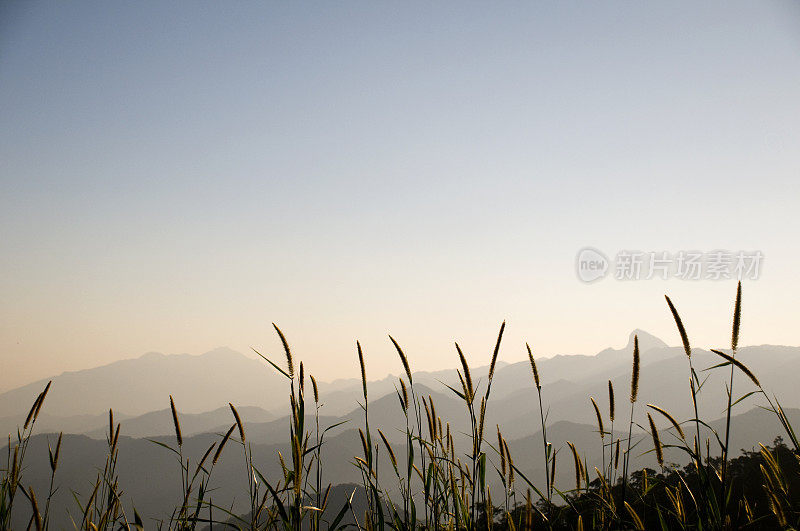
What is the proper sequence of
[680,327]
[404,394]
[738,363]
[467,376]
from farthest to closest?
[404,394] < [467,376] < [680,327] < [738,363]

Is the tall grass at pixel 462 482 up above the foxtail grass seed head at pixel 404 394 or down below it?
below

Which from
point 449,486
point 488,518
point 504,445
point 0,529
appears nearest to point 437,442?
point 449,486

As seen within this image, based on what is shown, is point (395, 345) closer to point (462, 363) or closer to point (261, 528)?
point (462, 363)

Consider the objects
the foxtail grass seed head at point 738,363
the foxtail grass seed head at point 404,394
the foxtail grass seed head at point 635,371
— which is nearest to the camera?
the foxtail grass seed head at point 738,363

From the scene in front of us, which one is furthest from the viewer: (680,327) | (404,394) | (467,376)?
(404,394)

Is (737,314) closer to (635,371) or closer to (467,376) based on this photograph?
(635,371)

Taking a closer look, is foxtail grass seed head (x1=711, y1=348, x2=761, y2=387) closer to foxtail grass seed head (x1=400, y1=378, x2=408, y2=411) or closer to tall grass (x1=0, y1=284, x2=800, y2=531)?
tall grass (x1=0, y1=284, x2=800, y2=531)

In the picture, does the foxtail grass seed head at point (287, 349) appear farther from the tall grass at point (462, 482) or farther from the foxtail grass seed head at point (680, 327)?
the foxtail grass seed head at point (680, 327)

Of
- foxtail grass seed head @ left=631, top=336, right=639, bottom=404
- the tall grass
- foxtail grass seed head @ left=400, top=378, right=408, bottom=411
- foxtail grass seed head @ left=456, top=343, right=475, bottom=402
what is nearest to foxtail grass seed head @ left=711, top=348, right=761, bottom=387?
the tall grass

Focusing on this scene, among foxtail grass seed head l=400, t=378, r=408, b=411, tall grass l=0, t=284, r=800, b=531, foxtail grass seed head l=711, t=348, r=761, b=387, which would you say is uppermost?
foxtail grass seed head l=711, t=348, r=761, b=387

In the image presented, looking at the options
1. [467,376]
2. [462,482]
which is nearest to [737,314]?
[467,376]

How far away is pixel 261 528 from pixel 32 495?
1452 millimetres

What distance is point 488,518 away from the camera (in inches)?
122

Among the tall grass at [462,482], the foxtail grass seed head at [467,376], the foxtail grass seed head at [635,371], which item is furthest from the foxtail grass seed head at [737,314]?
the foxtail grass seed head at [467,376]
